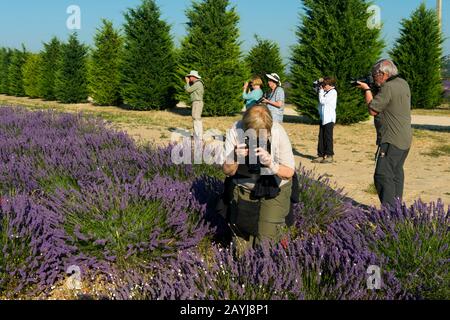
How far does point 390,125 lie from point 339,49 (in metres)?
11.8

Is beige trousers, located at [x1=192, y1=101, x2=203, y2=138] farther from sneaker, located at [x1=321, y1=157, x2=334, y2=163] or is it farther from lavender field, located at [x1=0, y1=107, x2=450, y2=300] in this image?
lavender field, located at [x1=0, y1=107, x2=450, y2=300]

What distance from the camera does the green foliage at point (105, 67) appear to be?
80.3 feet

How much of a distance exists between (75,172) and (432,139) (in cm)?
1053

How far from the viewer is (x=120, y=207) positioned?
3.43 metres

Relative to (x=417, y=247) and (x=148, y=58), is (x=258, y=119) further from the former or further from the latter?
(x=148, y=58)

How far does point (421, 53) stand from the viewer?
21.8m

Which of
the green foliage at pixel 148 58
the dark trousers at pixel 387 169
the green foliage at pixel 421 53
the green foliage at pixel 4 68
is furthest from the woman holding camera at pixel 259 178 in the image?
the green foliage at pixel 4 68

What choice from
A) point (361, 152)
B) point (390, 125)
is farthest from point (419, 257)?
point (361, 152)

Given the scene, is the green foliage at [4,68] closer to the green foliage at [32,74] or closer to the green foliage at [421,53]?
the green foliage at [32,74]

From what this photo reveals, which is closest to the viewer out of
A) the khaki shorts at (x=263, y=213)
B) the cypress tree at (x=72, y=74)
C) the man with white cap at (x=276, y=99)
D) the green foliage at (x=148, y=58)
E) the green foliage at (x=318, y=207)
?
the khaki shorts at (x=263, y=213)

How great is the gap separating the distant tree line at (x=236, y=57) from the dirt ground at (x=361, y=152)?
1500 millimetres

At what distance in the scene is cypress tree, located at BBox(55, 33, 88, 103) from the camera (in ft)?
90.3
